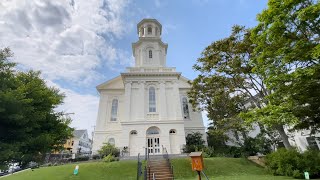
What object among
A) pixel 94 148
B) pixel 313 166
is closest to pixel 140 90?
pixel 94 148

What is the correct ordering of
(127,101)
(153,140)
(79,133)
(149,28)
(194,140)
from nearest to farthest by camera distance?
1. (153,140)
2. (127,101)
3. (194,140)
4. (149,28)
5. (79,133)

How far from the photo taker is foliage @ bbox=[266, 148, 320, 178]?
12.4 metres

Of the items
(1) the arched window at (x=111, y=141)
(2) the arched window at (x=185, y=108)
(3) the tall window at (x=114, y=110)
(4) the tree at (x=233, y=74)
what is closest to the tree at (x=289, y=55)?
(4) the tree at (x=233, y=74)

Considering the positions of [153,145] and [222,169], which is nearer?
[222,169]

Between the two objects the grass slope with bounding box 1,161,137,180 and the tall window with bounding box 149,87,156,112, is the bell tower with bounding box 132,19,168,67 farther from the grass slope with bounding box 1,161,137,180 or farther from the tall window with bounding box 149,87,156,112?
the grass slope with bounding box 1,161,137,180

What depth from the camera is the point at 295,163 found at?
12.8m

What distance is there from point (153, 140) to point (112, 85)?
10.7m

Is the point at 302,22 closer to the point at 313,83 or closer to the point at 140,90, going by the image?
the point at 313,83

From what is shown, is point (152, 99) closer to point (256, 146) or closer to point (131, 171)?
point (131, 171)

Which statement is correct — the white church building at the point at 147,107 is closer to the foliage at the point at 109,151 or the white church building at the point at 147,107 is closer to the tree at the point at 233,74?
the foliage at the point at 109,151

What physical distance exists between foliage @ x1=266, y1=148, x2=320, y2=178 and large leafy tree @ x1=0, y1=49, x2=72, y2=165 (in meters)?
14.8

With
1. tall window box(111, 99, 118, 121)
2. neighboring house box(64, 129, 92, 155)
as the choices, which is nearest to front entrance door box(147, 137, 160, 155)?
tall window box(111, 99, 118, 121)

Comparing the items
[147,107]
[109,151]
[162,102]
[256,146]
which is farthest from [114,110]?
[256,146]

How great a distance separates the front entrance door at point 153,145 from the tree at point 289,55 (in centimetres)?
1393
